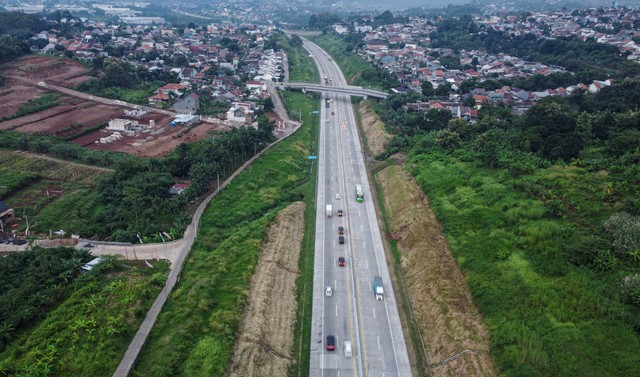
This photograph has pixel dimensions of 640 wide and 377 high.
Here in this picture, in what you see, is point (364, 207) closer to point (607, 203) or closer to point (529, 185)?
point (529, 185)

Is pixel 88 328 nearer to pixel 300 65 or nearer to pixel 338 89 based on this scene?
pixel 338 89

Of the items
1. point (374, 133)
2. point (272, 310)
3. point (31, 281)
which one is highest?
point (374, 133)

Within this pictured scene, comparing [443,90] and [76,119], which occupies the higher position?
[443,90]

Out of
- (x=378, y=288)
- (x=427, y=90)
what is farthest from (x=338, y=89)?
(x=378, y=288)

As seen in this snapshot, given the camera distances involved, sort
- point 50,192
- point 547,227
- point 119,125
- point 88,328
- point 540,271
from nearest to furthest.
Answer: point 88,328 → point 540,271 → point 547,227 → point 50,192 → point 119,125

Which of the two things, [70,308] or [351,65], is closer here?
[70,308]

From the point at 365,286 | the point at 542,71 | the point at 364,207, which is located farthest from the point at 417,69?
the point at 365,286
